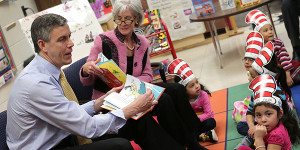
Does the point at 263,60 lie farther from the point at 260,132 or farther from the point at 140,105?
the point at 140,105

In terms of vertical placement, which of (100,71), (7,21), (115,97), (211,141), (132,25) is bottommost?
(211,141)

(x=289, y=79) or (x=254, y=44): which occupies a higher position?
(x=254, y=44)

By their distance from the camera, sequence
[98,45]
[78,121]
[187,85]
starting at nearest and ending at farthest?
[78,121] < [98,45] < [187,85]

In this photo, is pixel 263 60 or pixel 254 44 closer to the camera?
pixel 263 60

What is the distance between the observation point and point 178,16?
6035 mm

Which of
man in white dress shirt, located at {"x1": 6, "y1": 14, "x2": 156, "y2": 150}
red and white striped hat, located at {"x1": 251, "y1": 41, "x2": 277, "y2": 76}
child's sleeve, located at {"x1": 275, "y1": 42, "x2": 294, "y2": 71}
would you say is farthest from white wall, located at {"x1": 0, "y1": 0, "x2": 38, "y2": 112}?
child's sleeve, located at {"x1": 275, "y1": 42, "x2": 294, "y2": 71}

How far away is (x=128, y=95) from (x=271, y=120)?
92 centimetres

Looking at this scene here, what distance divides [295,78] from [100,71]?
1986mm

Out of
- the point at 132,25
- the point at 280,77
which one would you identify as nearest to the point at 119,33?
the point at 132,25

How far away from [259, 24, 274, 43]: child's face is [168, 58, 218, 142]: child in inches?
32.7

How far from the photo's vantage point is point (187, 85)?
3307 mm

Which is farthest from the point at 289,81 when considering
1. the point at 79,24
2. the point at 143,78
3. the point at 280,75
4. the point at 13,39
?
the point at 13,39

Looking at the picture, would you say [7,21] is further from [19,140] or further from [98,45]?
[19,140]

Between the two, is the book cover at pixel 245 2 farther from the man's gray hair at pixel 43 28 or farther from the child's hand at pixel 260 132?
the man's gray hair at pixel 43 28
